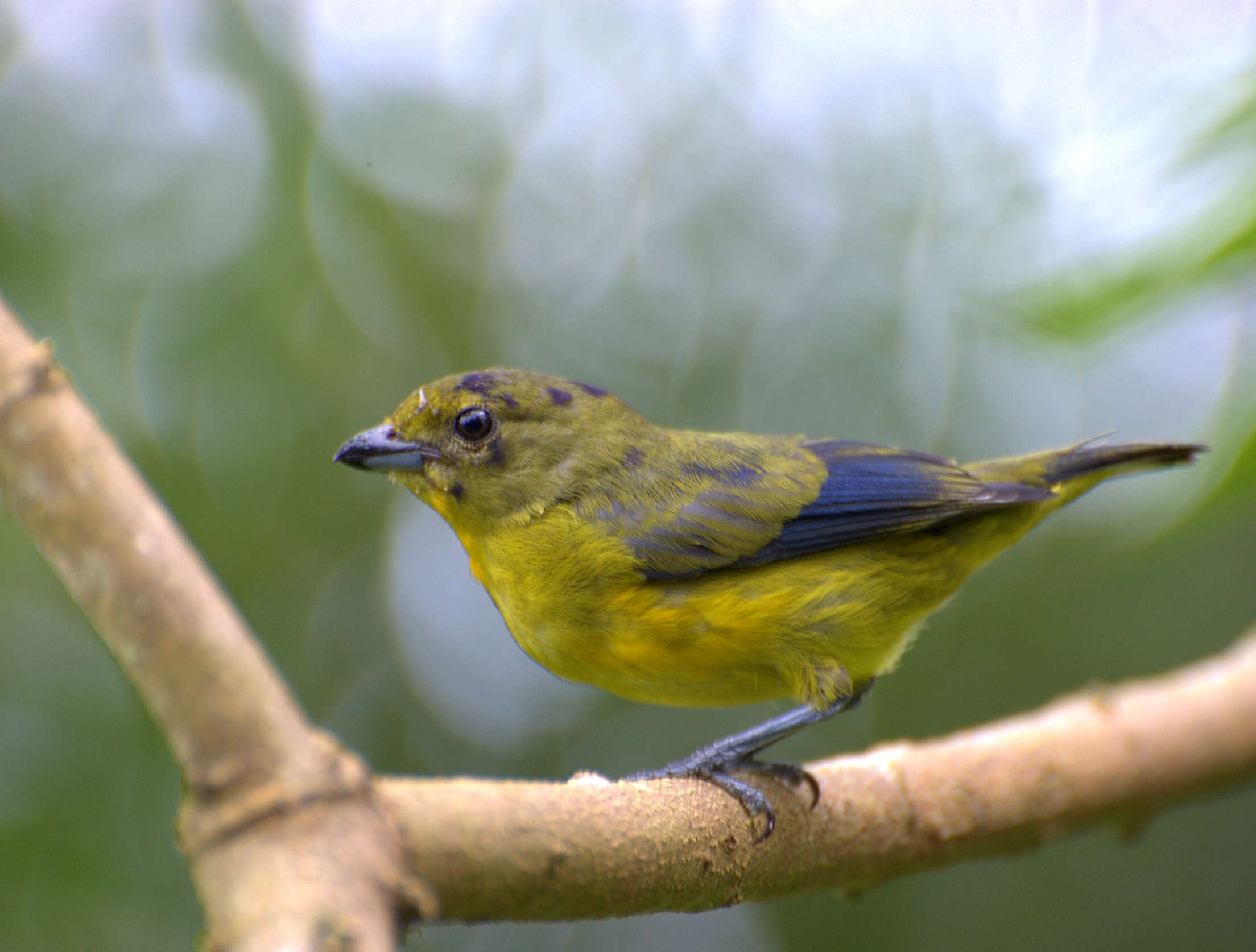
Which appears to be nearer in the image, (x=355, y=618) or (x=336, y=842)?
(x=336, y=842)

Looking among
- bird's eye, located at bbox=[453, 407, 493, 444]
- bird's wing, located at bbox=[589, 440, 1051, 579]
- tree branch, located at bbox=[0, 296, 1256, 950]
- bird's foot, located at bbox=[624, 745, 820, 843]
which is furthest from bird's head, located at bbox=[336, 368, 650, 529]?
tree branch, located at bbox=[0, 296, 1256, 950]

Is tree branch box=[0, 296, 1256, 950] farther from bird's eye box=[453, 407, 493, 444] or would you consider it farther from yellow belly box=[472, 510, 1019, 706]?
bird's eye box=[453, 407, 493, 444]

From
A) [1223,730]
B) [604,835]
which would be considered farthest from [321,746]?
[1223,730]

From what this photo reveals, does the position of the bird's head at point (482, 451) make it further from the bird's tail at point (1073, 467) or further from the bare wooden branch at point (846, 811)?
the bird's tail at point (1073, 467)

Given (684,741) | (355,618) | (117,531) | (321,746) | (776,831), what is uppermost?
(117,531)

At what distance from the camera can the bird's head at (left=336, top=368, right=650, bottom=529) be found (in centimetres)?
378

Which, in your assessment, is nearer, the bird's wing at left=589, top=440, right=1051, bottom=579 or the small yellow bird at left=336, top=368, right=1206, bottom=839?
the small yellow bird at left=336, top=368, right=1206, bottom=839

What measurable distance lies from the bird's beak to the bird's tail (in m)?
2.14

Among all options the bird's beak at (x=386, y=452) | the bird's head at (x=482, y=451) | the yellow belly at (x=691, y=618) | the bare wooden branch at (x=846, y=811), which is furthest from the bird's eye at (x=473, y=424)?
the bare wooden branch at (x=846, y=811)

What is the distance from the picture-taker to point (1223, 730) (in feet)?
13.9

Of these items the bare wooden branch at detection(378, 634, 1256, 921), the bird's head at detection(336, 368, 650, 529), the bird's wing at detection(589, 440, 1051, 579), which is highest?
the bird's head at detection(336, 368, 650, 529)

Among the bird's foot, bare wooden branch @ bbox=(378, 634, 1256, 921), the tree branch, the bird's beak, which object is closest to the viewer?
the tree branch

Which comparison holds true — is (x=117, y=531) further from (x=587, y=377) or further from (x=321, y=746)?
(x=587, y=377)

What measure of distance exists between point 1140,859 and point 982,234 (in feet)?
16.8
